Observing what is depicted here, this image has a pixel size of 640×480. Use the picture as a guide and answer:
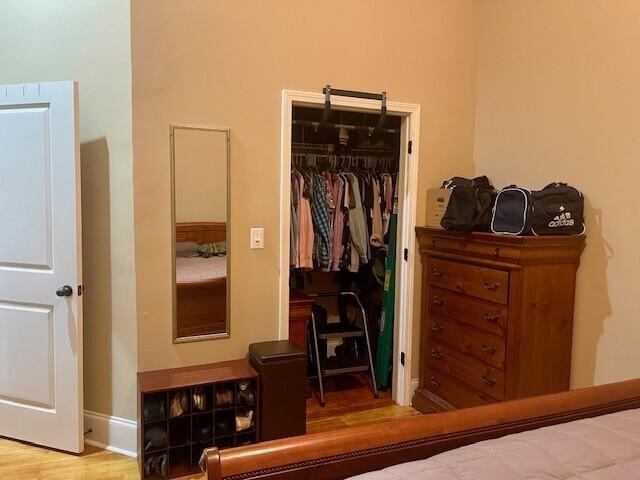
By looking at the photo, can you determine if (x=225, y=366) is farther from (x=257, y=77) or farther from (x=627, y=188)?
(x=627, y=188)

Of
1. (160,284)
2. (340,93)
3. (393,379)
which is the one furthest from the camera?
(393,379)

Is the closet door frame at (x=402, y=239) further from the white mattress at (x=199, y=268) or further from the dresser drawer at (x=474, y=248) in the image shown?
the white mattress at (x=199, y=268)

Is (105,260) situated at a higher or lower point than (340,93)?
lower

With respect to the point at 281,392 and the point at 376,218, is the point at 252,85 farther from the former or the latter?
the point at 281,392

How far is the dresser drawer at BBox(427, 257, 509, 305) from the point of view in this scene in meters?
2.64

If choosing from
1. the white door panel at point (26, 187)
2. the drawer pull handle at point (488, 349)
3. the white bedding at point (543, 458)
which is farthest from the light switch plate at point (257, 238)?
the white bedding at point (543, 458)

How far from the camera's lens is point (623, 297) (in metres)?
2.49

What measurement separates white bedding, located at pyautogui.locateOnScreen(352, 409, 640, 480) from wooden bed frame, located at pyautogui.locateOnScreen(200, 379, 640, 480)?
86 millimetres

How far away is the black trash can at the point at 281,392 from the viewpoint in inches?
103

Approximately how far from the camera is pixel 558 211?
8.41 feet

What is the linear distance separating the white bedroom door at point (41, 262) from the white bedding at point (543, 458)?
6.97 ft

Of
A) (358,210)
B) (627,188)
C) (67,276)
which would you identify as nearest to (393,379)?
(358,210)

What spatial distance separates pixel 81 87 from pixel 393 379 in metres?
2.79

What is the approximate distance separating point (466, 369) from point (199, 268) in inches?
67.5
